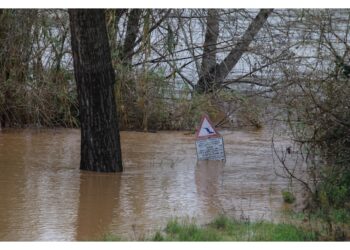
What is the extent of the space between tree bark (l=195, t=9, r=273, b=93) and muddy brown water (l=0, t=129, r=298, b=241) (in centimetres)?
162

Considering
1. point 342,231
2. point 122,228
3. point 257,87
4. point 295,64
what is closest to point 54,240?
point 122,228

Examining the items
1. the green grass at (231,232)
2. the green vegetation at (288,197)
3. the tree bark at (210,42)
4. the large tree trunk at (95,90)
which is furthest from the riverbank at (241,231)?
the tree bark at (210,42)

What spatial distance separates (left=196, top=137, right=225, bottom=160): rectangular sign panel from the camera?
11.5 meters

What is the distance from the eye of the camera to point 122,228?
7.59 m

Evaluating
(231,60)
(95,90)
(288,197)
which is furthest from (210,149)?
(231,60)

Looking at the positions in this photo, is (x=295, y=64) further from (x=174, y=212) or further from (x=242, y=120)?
(x=174, y=212)

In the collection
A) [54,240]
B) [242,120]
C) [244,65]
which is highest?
[244,65]

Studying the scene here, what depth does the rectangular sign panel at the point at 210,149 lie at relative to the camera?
11.5 m

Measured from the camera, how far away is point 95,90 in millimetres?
10164

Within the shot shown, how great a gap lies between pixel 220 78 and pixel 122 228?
8.16m

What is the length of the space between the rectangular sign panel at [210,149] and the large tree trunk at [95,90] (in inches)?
58.2

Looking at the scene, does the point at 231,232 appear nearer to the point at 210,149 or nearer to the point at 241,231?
the point at 241,231

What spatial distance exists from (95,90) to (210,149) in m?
2.12

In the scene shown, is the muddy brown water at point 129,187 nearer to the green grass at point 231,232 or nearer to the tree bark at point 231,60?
the green grass at point 231,232
